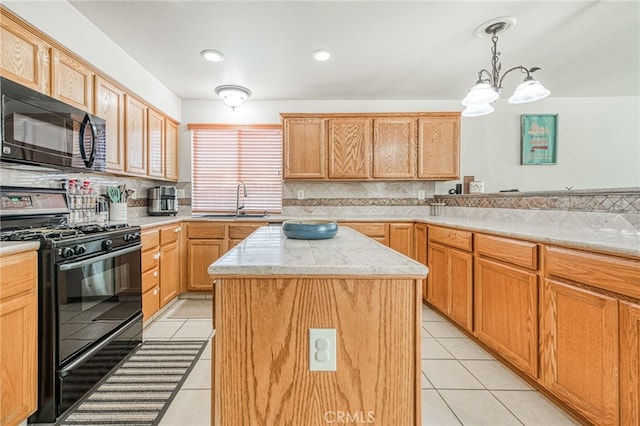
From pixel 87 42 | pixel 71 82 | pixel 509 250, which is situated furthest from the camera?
pixel 87 42

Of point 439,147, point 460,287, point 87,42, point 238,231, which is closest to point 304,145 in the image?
point 238,231

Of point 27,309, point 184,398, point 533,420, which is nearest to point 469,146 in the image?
point 533,420

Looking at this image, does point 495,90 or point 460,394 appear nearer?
point 460,394

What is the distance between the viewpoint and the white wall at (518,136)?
3838mm

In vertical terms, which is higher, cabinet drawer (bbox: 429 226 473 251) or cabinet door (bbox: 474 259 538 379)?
cabinet drawer (bbox: 429 226 473 251)

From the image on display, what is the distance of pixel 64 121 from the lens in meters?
1.90

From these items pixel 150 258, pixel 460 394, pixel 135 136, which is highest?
pixel 135 136

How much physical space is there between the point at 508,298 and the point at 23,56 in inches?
128

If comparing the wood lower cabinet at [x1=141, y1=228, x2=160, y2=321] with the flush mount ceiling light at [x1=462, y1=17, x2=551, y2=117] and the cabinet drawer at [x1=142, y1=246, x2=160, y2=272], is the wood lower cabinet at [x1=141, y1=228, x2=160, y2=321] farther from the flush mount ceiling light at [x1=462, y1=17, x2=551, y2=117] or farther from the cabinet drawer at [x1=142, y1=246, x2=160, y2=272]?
the flush mount ceiling light at [x1=462, y1=17, x2=551, y2=117]

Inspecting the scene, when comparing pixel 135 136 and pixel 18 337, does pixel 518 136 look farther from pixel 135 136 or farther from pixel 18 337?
pixel 18 337

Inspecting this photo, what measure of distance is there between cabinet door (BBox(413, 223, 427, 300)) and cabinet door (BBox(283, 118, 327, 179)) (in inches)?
51.1

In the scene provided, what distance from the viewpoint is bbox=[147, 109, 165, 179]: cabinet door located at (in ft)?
10.3

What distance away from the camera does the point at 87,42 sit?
7.25ft

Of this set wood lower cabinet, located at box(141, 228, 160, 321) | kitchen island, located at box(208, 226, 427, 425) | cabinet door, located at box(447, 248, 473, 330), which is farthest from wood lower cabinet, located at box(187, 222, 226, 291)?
kitchen island, located at box(208, 226, 427, 425)
